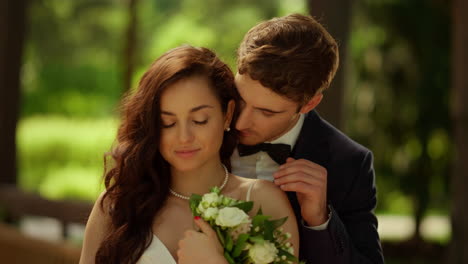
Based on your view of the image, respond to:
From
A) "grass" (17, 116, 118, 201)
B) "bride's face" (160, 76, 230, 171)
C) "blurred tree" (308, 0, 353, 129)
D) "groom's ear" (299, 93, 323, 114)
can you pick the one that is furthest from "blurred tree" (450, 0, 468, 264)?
"grass" (17, 116, 118, 201)

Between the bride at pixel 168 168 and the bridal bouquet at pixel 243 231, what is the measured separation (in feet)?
0.29

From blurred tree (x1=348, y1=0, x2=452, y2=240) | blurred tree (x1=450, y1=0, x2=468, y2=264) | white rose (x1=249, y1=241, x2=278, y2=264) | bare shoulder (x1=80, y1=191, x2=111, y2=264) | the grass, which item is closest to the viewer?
white rose (x1=249, y1=241, x2=278, y2=264)

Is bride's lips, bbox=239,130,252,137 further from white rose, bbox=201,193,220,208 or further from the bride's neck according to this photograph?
white rose, bbox=201,193,220,208

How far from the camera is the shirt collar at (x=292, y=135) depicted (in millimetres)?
3383

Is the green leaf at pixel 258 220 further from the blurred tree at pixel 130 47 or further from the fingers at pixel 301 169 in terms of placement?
the blurred tree at pixel 130 47

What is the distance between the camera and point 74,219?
6988 millimetres

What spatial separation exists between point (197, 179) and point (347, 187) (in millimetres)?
588

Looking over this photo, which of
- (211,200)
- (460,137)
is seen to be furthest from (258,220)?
(460,137)

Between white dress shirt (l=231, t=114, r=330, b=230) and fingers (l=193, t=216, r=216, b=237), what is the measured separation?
1.86 ft

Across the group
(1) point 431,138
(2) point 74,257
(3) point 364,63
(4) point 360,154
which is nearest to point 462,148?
(2) point 74,257

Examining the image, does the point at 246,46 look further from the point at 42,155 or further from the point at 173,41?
the point at 42,155

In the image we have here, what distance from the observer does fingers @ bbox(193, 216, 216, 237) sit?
113 inches

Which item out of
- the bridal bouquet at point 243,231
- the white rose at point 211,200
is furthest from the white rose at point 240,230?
the white rose at point 211,200

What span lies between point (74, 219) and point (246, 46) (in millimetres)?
4095
